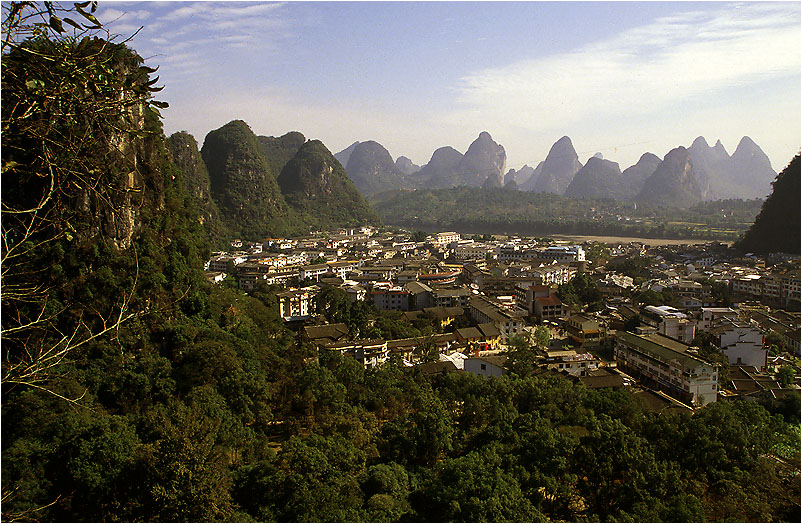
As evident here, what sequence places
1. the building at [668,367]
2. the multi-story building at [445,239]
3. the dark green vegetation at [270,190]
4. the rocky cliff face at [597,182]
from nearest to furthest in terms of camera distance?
the building at [668,367]
the dark green vegetation at [270,190]
the multi-story building at [445,239]
the rocky cliff face at [597,182]

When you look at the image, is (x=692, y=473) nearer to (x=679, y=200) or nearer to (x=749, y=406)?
(x=749, y=406)

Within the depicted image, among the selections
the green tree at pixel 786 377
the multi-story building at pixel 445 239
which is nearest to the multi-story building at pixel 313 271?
the multi-story building at pixel 445 239

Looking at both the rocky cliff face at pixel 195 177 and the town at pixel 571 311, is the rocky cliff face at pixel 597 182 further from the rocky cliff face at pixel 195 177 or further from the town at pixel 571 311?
the rocky cliff face at pixel 195 177

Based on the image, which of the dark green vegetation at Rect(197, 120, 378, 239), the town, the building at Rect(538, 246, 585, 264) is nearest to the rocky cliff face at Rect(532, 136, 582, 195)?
the dark green vegetation at Rect(197, 120, 378, 239)

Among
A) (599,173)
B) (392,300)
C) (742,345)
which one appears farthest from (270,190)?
(599,173)

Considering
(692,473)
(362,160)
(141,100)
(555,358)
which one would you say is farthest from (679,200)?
(141,100)

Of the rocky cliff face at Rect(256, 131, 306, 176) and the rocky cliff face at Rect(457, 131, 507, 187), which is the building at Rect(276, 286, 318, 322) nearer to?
the rocky cliff face at Rect(256, 131, 306, 176)

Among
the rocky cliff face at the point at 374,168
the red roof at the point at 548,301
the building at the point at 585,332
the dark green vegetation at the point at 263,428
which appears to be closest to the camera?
the dark green vegetation at the point at 263,428
